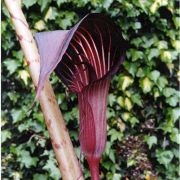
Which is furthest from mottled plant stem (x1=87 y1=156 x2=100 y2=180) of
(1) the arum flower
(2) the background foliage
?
(2) the background foliage

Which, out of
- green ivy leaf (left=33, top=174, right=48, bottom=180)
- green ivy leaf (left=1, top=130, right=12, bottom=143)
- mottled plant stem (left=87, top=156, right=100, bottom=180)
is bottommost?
green ivy leaf (left=33, top=174, right=48, bottom=180)

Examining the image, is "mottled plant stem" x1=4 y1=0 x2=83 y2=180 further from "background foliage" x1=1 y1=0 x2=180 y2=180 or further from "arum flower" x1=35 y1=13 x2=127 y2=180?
"background foliage" x1=1 y1=0 x2=180 y2=180

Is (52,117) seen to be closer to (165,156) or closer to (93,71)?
(93,71)

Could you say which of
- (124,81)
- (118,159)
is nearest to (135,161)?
(118,159)

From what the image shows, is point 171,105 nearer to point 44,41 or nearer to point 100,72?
point 100,72

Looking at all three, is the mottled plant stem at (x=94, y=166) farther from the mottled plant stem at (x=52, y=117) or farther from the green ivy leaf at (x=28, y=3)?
the green ivy leaf at (x=28, y=3)

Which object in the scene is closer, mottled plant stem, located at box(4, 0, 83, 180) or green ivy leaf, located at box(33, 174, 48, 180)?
mottled plant stem, located at box(4, 0, 83, 180)

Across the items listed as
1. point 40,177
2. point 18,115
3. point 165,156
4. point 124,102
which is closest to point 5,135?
point 18,115
